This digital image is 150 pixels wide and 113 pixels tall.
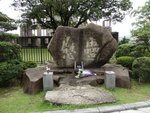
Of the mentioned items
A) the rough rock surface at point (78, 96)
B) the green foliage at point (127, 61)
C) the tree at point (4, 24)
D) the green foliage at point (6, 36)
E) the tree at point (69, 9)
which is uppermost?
the tree at point (69, 9)

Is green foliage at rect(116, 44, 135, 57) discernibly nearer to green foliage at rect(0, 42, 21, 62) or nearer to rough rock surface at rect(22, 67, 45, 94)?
rough rock surface at rect(22, 67, 45, 94)

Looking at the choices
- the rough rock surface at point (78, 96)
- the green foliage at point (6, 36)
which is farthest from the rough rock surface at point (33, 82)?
the green foliage at point (6, 36)

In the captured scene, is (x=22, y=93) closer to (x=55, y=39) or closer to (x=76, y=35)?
(x=55, y=39)

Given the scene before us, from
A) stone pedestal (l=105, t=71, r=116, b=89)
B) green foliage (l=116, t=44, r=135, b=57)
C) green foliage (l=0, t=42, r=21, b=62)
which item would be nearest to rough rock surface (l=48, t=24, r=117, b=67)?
stone pedestal (l=105, t=71, r=116, b=89)

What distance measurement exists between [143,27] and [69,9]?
1513 cm

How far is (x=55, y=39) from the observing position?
257 inches

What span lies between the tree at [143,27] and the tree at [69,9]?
1250cm

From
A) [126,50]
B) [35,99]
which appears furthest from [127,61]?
[35,99]

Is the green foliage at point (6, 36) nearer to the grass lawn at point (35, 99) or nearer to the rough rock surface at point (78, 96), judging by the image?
the grass lawn at point (35, 99)

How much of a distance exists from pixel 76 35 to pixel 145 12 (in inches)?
96.8

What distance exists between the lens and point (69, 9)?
837 inches

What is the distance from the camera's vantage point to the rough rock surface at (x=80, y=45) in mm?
6551

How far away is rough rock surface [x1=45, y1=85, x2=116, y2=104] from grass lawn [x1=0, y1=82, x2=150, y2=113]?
0.15 metres

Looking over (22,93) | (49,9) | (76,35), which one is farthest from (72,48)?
(49,9)
